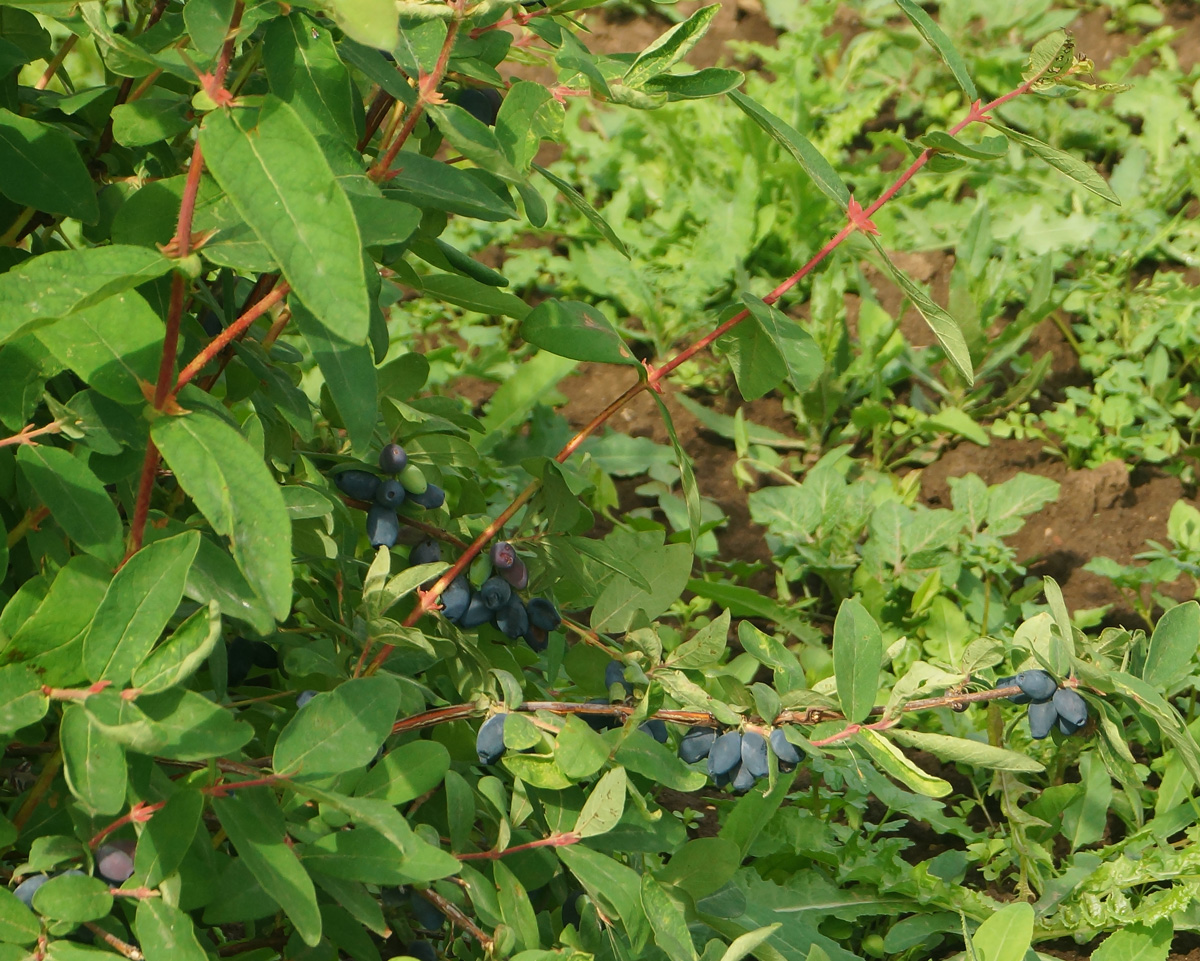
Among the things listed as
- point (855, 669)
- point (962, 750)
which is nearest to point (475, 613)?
point (855, 669)

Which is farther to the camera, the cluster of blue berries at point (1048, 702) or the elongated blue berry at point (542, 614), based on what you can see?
the elongated blue berry at point (542, 614)

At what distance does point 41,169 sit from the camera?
101cm

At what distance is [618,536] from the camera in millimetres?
1484

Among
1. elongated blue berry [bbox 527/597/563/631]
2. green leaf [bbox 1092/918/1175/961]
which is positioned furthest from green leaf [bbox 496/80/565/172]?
green leaf [bbox 1092/918/1175/961]

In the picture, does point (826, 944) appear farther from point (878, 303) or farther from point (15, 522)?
point (878, 303)

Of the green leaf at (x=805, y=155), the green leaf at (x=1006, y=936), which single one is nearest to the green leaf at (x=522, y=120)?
the green leaf at (x=805, y=155)

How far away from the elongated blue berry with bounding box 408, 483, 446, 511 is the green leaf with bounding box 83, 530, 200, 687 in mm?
458

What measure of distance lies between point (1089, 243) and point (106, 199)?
269 cm

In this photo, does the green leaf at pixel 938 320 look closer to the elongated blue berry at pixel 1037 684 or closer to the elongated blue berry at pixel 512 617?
the elongated blue berry at pixel 1037 684

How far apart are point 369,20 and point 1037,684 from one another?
0.84m

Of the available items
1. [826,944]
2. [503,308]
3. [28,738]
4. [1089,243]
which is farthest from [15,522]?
[1089,243]

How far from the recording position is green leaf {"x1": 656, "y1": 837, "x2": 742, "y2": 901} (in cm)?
122

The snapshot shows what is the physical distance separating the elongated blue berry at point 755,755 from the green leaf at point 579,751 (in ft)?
0.55

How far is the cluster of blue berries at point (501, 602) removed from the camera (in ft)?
4.06
